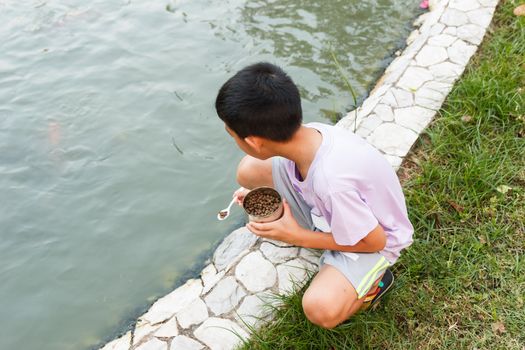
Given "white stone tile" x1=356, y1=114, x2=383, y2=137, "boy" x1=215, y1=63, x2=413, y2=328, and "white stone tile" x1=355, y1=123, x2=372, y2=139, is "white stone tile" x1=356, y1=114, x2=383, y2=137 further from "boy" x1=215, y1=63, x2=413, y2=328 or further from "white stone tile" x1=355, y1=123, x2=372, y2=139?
"boy" x1=215, y1=63, x2=413, y2=328

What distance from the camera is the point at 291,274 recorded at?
125 inches

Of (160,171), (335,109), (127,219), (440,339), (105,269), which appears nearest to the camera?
(440,339)

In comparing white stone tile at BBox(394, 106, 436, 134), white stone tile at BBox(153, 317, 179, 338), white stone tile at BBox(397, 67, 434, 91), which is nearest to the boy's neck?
white stone tile at BBox(153, 317, 179, 338)

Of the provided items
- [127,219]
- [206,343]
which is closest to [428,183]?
[206,343]

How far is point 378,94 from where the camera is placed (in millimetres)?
4543

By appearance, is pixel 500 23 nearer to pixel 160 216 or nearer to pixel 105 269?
pixel 160 216

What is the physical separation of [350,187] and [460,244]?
1.24m

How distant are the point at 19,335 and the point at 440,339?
281 cm

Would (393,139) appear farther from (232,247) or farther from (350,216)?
(350,216)

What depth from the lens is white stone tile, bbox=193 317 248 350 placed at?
2908mm

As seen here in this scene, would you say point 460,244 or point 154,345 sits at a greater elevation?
point 460,244

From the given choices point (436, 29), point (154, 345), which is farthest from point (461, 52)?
point (154, 345)

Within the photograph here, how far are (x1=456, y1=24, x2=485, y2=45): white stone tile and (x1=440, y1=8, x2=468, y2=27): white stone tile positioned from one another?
11cm

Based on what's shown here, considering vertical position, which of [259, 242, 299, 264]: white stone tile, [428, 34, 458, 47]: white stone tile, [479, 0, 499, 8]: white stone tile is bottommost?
[259, 242, 299, 264]: white stone tile
